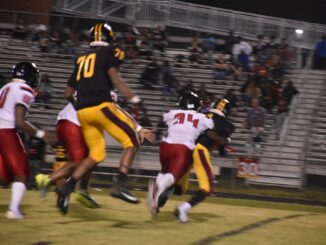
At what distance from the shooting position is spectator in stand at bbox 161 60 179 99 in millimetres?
17844

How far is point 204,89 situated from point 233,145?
214cm

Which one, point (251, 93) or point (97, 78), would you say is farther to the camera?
point (251, 93)

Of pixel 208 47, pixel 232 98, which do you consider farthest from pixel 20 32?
pixel 232 98

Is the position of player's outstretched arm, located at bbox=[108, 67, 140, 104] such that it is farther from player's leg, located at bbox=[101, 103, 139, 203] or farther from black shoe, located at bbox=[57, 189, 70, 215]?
black shoe, located at bbox=[57, 189, 70, 215]

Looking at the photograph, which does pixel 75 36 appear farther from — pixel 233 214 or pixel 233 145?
pixel 233 214

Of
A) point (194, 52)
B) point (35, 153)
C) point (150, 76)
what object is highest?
point (194, 52)

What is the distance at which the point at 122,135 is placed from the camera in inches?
275

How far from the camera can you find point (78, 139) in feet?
25.9

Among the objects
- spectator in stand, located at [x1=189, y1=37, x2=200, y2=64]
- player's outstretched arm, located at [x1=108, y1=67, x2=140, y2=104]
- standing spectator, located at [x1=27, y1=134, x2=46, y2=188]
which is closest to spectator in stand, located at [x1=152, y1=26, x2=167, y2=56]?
spectator in stand, located at [x1=189, y1=37, x2=200, y2=64]

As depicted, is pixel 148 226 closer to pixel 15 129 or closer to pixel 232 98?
pixel 15 129

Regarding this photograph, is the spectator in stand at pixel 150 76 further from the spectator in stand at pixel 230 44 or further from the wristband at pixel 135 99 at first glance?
the wristband at pixel 135 99

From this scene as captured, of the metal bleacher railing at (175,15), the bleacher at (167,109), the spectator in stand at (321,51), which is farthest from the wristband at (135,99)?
the metal bleacher railing at (175,15)

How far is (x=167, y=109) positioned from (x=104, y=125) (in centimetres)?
1063

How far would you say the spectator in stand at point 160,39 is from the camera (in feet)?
64.9
